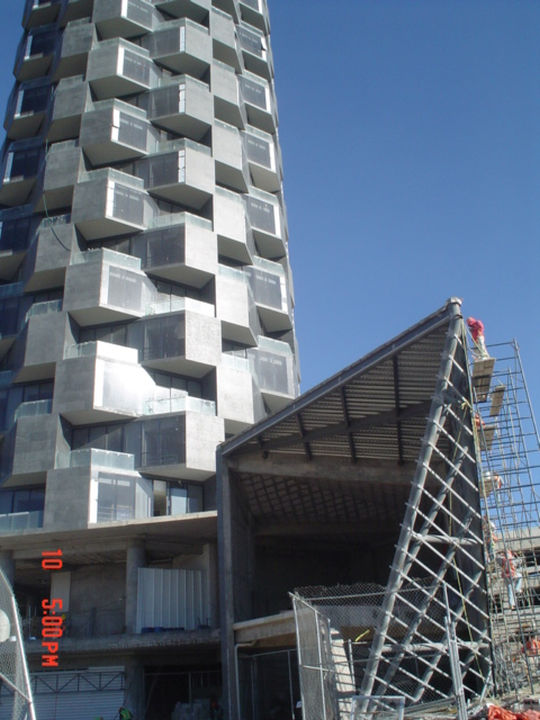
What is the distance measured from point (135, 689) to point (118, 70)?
36.8 metres

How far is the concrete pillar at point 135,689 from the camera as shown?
30.2 metres

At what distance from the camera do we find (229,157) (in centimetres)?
4528

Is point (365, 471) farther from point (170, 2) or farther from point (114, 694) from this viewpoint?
point (170, 2)

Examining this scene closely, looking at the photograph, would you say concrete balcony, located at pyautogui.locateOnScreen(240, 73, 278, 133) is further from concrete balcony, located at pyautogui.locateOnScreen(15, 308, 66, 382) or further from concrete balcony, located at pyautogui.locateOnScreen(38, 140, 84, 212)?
concrete balcony, located at pyautogui.locateOnScreen(15, 308, 66, 382)

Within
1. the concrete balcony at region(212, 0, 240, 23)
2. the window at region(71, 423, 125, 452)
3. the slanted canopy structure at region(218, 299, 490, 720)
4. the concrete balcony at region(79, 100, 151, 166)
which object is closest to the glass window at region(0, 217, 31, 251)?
the concrete balcony at region(79, 100, 151, 166)

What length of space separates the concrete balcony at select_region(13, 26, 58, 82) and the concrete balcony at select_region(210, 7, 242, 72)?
37.6ft

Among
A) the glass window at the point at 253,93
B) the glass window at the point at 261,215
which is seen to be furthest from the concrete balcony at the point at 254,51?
the glass window at the point at 261,215

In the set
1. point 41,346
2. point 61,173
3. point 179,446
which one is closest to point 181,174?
point 61,173

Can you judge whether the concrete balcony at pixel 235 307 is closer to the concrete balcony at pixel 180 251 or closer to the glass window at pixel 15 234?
the concrete balcony at pixel 180 251

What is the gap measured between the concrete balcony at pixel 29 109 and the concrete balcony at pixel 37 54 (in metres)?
1.26

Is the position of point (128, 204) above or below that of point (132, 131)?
below

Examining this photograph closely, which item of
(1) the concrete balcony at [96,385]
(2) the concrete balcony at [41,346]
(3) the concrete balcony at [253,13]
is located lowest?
(1) the concrete balcony at [96,385]

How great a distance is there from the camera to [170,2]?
49594 millimetres

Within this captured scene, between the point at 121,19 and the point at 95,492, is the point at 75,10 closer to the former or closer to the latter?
the point at 121,19
